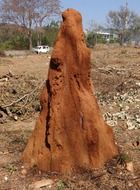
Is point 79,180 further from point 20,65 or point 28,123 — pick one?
point 20,65

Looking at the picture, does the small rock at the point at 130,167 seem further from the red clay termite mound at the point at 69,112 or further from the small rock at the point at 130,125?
the small rock at the point at 130,125

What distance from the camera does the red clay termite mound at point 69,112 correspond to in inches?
193

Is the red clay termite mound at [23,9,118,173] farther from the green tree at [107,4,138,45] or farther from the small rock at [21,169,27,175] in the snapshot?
the green tree at [107,4,138,45]

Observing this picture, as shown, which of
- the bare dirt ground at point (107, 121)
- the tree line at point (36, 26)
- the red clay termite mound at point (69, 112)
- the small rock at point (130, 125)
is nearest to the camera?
the bare dirt ground at point (107, 121)

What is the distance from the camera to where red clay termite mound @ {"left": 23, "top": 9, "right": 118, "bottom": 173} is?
490cm

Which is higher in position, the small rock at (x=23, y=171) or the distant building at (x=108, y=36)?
the distant building at (x=108, y=36)

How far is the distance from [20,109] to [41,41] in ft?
139

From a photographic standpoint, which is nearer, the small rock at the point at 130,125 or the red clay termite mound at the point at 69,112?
the red clay termite mound at the point at 69,112

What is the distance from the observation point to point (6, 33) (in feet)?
178

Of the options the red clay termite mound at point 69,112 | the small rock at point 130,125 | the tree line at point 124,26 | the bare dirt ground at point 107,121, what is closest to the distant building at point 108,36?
the tree line at point 124,26

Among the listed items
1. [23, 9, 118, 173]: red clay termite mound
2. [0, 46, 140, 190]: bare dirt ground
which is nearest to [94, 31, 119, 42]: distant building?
[0, 46, 140, 190]: bare dirt ground

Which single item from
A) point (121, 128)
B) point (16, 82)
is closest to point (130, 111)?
point (121, 128)

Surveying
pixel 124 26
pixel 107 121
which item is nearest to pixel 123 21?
pixel 124 26

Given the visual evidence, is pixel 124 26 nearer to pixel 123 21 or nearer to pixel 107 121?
pixel 123 21
